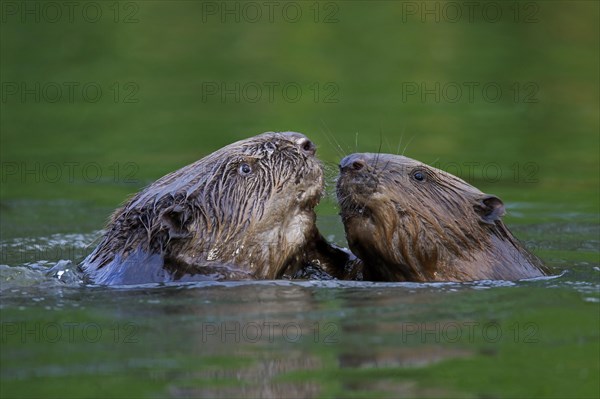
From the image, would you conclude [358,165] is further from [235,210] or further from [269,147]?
[235,210]

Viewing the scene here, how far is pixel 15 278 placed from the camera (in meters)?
8.66

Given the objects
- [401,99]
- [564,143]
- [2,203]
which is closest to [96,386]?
[2,203]

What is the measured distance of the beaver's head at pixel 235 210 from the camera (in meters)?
8.16

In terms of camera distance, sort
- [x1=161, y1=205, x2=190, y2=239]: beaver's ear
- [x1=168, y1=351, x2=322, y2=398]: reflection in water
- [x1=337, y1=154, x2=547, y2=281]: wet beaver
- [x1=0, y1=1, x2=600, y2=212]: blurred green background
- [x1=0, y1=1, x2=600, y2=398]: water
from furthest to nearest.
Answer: [x1=0, y1=1, x2=600, y2=212]: blurred green background, [x1=337, y1=154, x2=547, y2=281]: wet beaver, [x1=161, y1=205, x2=190, y2=239]: beaver's ear, [x1=0, y1=1, x2=600, y2=398]: water, [x1=168, y1=351, x2=322, y2=398]: reflection in water

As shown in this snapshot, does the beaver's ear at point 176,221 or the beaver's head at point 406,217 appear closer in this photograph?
the beaver's ear at point 176,221

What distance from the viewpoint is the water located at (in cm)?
656

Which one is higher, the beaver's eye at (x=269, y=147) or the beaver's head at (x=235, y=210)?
the beaver's eye at (x=269, y=147)

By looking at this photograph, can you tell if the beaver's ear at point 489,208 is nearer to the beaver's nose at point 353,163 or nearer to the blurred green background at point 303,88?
the beaver's nose at point 353,163

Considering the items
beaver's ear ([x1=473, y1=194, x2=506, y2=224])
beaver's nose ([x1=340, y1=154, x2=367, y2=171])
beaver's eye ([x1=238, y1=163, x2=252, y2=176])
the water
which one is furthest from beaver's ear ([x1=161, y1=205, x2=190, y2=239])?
beaver's ear ([x1=473, y1=194, x2=506, y2=224])

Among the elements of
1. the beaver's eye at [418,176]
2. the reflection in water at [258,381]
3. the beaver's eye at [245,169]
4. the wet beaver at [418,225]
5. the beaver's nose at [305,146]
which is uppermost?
the beaver's nose at [305,146]

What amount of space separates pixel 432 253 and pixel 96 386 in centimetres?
303

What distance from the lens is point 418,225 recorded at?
841cm

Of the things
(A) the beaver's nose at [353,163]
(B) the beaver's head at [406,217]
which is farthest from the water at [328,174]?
(A) the beaver's nose at [353,163]

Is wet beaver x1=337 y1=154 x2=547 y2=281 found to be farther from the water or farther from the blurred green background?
the blurred green background
